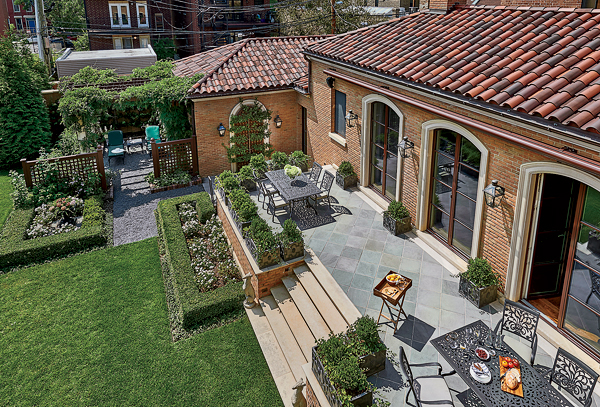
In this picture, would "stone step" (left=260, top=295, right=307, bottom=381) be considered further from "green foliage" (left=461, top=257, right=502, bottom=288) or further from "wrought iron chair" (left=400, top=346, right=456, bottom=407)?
"green foliage" (left=461, top=257, right=502, bottom=288)

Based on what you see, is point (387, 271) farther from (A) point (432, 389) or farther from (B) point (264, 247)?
(A) point (432, 389)

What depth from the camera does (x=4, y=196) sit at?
17.1m

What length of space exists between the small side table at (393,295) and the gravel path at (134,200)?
8.77 metres

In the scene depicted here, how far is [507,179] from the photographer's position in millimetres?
7984

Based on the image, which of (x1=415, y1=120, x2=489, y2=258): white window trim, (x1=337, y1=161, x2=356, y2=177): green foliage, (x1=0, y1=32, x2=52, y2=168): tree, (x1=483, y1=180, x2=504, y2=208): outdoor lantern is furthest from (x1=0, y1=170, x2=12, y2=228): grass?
(x1=483, y1=180, x2=504, y2=208): outdoor lantern

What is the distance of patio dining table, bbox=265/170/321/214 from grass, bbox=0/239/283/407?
3.61 m

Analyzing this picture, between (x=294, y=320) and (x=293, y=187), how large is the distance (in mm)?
4359

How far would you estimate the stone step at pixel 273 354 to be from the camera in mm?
8195

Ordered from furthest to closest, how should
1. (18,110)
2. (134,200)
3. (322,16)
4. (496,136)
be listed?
(322,16)
(18,110)
(134,200)
(496,136)

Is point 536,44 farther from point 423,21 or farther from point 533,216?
point 423,21

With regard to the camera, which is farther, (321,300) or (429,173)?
(429,173)

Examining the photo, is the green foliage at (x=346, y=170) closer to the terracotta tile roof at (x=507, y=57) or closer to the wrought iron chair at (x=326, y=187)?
the wrought iron chair at (x=326, y=187)

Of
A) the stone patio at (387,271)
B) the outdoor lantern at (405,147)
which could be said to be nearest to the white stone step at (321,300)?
the stone patio at (387,271)

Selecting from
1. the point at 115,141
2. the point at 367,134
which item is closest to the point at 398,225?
the point at 367,134
